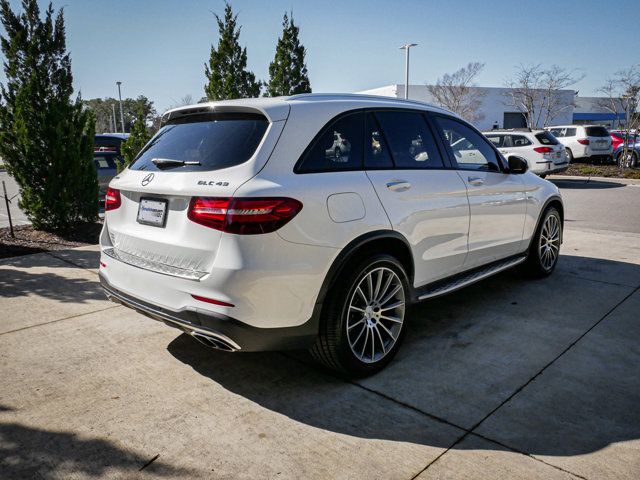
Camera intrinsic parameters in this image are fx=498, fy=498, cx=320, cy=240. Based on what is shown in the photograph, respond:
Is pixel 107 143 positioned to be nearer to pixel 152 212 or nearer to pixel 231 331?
pixel 152 212

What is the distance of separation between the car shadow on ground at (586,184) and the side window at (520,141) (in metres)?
1.67

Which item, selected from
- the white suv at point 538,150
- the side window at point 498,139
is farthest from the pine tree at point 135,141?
the side window at point 498,139

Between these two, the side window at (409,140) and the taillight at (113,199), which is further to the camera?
the side window at (409,140)

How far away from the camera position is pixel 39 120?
790cm

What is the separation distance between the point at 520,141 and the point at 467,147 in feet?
44.0

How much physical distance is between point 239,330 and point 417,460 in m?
1.13

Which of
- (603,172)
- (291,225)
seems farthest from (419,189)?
(603,172)

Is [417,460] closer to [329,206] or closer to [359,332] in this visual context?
[359,332]

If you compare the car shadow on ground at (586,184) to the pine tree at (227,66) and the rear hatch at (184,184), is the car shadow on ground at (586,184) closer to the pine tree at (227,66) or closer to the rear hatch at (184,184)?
the pine tree at (227,66)

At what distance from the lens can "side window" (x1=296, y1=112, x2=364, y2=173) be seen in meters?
3.02

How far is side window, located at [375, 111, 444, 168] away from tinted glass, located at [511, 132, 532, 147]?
13.8 meters

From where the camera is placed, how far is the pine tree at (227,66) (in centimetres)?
1320

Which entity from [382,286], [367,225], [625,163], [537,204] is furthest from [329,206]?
[625,163]

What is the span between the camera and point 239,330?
2.71 meters
